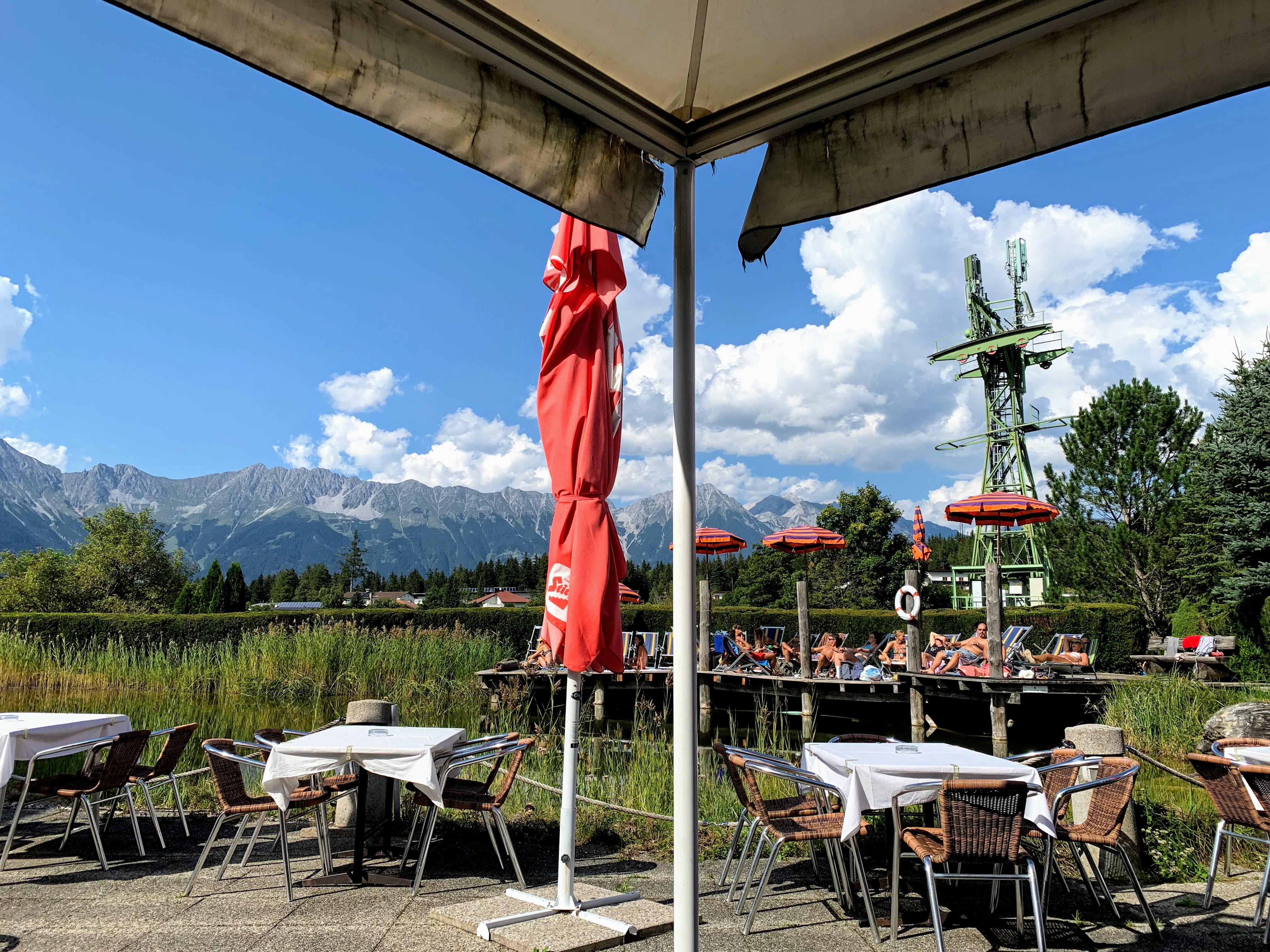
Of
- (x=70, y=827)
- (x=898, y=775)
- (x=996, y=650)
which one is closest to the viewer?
(x=898, y=775)

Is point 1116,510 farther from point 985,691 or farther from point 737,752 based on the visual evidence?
point 737,752

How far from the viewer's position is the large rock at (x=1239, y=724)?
Answer: 21.7ft

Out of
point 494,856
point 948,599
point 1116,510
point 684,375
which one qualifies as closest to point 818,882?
point 494,856

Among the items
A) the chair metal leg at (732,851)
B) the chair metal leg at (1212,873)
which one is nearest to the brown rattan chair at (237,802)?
the chair metal leg at (732,851)

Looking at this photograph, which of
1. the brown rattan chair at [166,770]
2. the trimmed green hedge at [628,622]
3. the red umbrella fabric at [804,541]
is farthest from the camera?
the trimmed green hedge at [628,622]

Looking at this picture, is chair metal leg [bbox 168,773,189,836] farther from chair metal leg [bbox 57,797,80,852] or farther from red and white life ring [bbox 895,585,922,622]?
red and white life ring [bbox 895,585,922,622]

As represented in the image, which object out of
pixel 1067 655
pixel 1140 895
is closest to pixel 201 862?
pixel 1140 895

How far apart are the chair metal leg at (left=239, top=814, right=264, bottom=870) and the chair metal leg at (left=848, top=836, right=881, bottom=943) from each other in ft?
9.09

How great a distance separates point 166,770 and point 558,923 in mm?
3002

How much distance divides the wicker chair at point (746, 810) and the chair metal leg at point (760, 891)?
0.40 ft

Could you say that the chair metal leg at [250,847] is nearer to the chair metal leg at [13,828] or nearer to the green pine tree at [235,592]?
the chair metal leg at [13,828]

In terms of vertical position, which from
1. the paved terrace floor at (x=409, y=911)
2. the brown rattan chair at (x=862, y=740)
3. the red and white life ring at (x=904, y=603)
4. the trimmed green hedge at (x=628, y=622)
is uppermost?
the red and white life ring at (x=904, y=603)

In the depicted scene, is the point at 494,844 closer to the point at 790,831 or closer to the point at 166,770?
the point at 790,831

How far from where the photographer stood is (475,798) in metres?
4.20
